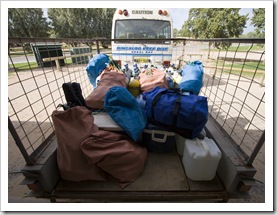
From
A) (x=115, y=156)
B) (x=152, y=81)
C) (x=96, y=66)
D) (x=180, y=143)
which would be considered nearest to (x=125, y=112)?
(x=115, y=156)

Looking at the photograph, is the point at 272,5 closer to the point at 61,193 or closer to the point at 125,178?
the point at 125,178

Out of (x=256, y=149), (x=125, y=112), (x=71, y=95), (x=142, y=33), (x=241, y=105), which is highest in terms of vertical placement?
(x=142, y=33)

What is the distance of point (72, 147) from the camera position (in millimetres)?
1155

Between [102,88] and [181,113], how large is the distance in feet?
3.06

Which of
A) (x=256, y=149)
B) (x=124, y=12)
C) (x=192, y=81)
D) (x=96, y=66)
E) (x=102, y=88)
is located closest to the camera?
(x=256, y=149)

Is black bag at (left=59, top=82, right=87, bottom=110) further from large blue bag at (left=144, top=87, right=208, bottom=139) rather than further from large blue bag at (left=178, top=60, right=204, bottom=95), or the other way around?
large blue bag at (left=178, top=60, right=204, bottom=95)

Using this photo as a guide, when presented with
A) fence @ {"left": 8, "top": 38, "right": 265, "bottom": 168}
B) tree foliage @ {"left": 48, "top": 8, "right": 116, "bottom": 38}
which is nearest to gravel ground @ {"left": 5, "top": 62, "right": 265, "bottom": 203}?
fence @ {"left": 8, "top": 38, "right": 265, "bottom": 168}

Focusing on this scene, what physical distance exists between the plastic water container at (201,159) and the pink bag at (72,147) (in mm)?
742

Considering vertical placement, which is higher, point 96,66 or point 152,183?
point 96,66

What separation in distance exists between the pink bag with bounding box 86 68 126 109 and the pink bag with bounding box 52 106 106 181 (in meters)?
0.37

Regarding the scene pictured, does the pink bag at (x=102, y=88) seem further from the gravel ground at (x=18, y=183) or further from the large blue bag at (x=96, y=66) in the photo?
the gravel ground at (x=18, y=183)

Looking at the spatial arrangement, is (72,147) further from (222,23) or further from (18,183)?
(222,23)

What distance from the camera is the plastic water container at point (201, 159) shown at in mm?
1205

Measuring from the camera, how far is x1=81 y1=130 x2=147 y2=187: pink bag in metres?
1.16
